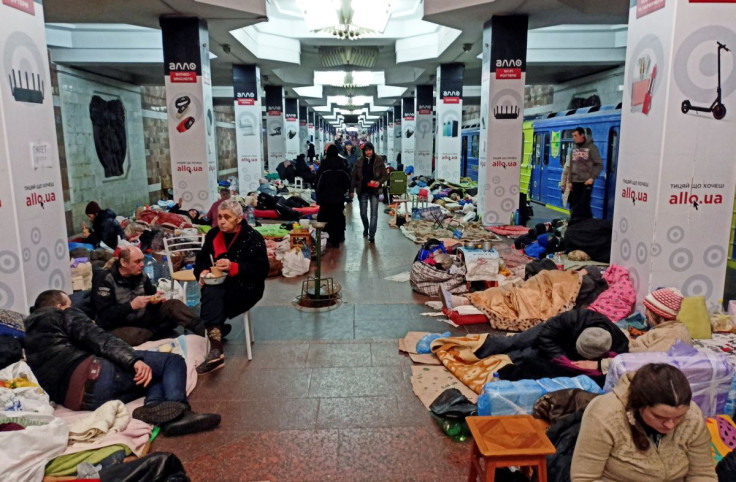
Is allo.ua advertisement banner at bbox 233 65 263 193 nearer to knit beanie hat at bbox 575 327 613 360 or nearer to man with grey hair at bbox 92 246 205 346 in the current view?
man with grey hair at bbox 92 246 205 346

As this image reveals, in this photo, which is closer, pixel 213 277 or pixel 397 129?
pixel 213 277

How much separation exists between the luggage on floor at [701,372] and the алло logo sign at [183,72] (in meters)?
9.60

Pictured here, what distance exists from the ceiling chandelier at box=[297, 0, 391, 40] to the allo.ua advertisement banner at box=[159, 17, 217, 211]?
2168 mm

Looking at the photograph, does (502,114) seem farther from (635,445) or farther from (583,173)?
(635,445)

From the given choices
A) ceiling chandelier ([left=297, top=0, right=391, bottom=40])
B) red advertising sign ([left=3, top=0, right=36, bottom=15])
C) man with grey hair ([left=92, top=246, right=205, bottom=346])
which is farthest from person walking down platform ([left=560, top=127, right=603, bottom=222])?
red advertising sign ([left=3, top=0, right=36, bottom=15])

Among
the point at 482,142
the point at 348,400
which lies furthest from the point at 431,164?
the point at 348,400

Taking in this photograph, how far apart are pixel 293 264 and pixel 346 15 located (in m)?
5.72

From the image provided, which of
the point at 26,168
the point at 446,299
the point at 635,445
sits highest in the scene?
the point at 26,168

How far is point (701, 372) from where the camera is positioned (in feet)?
11.8

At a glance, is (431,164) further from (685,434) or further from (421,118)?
(685,434)

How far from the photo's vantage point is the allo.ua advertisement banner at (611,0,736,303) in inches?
205

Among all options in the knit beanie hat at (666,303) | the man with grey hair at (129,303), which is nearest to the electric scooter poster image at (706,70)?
the knit beanie hat at (666,303)

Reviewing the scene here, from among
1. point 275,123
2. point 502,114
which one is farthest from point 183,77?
point 275,123

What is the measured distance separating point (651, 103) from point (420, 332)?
3.20 meters
